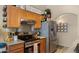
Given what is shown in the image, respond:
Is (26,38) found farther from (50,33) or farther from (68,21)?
(68,21)

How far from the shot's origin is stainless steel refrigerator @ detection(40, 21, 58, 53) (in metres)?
1.66

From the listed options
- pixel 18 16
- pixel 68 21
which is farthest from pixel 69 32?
pixel 18 16

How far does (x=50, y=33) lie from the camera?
1721 millimetres

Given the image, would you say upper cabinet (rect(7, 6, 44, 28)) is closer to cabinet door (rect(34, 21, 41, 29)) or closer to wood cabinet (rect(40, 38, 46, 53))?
cabinet door (rect(34, 21, 41, 29))

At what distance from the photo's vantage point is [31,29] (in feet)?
5.35

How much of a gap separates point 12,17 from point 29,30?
0.29 meters

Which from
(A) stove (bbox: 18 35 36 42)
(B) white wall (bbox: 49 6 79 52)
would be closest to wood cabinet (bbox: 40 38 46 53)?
(A) stove (bbox: 18 35 36 42)

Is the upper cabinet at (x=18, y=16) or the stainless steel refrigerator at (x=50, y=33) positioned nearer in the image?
the upper cabinet at (x=18, y=16)

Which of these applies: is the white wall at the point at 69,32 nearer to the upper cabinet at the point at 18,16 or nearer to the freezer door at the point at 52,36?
the freezer door at the point at 52,36

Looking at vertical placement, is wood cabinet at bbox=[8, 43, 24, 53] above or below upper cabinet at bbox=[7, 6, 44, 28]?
below

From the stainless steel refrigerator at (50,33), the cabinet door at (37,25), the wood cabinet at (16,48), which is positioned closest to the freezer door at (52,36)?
the stainless steel refrigerator at (50,33)

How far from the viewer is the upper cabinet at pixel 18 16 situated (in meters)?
1.51
